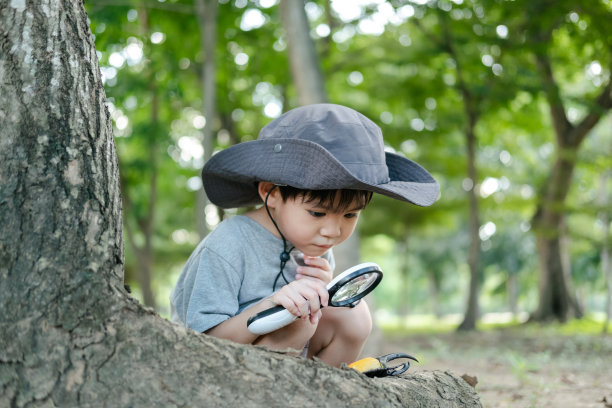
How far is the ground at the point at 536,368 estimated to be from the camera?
3.42 m

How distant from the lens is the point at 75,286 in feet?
5.29

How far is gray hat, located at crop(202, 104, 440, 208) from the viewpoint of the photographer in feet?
6.87

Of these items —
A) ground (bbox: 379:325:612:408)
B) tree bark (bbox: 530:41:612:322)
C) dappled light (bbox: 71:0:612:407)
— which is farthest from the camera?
tree bark (bbox: 530:41:612:322)

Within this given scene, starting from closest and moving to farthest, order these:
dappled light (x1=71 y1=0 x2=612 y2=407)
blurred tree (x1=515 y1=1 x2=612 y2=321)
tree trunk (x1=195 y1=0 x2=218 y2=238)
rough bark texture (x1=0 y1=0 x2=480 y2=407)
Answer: rough bark texture (x1=0 y1=0 x2=480 y2=407) → tree trunk (x1=195 y1=0 x2=218 y2=238) → dappled light (x1=71 y1=0 x2=612 y2=407) → blurred tree (x1=515 y1=1 x2=612 y2=321)

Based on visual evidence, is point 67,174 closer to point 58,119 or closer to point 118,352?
point 58,119

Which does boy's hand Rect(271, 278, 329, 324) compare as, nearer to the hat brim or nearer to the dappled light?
the hat brim

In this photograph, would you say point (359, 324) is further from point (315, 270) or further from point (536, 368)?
point (536, 368)

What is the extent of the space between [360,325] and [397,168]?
67 centimetres

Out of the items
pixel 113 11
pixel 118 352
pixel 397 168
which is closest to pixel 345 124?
pixel 397 168

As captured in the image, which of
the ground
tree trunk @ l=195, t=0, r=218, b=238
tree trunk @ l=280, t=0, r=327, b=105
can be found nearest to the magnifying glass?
the ground

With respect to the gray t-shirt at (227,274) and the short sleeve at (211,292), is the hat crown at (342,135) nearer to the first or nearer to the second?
the gray t-shirt at (227,274)

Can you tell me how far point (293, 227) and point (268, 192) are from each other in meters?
0.19

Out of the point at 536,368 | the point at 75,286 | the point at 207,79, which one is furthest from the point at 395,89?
the point at 75,286

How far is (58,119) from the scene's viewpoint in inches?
66.7
